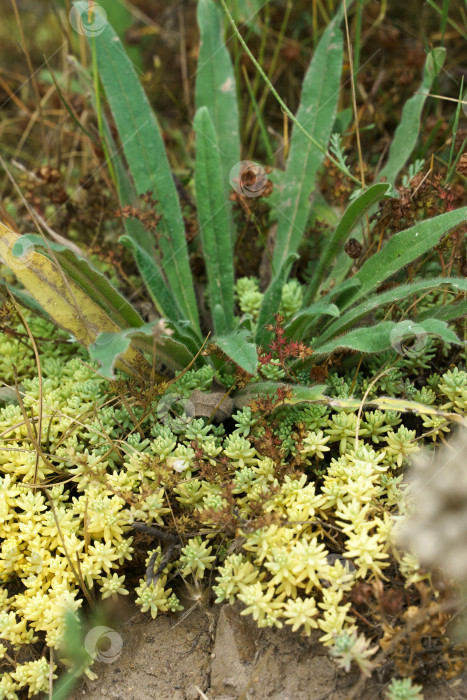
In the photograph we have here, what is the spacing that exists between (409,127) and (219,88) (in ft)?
2.28

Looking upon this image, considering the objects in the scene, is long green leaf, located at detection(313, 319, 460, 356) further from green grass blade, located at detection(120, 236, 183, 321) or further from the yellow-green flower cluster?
green grass blade, located at detection(120, 236, 183, 321)

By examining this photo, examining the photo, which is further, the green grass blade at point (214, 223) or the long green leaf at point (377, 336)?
the green grass blade at point (214, 223)

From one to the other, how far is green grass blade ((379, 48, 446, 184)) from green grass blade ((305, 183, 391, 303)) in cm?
37

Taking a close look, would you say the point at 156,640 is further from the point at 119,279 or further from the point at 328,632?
the point at 119,279

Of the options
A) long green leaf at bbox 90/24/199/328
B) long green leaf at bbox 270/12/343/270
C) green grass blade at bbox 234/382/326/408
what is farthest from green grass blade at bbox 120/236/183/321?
long green leaf at bbox 270/12/343/270

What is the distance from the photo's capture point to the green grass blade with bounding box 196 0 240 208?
2.16 meters

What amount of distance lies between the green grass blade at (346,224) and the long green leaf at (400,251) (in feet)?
0.35

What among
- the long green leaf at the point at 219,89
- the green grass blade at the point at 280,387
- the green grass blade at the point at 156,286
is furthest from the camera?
the long green leaf at the point at 219,89

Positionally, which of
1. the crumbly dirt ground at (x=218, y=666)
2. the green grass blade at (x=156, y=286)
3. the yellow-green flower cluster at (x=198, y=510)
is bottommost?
the crumbly dirt ground at (x=218, y=666)

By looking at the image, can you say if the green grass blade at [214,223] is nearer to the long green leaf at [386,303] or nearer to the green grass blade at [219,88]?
the green grass blade at [219,88]

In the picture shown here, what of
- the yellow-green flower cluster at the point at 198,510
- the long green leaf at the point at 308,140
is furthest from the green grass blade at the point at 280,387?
the long green leaf at the point at 308,140

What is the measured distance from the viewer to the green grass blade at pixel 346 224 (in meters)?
1.56

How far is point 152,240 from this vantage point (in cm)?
212

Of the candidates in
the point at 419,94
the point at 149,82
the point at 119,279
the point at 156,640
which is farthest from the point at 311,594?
the point at 149,82
